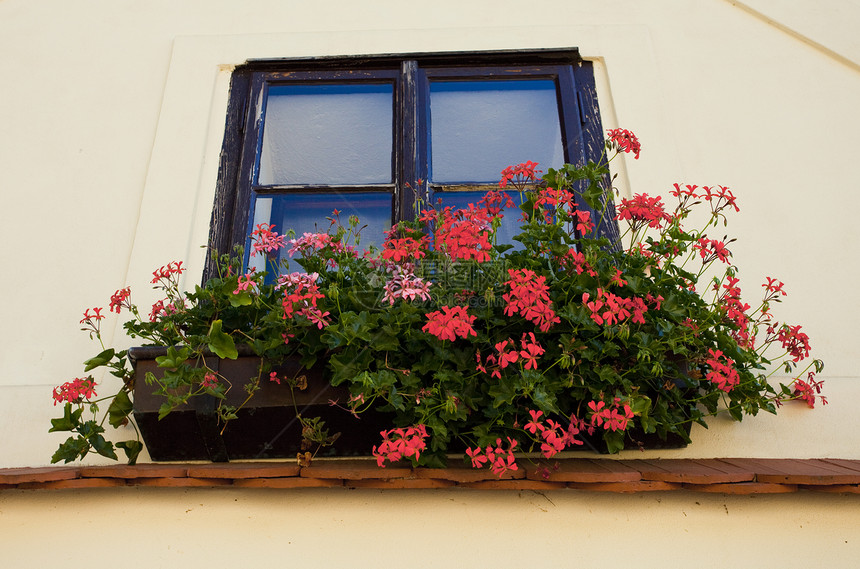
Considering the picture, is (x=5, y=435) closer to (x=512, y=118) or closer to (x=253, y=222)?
(x=253, y=222)

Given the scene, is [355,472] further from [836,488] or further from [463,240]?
[836,488]

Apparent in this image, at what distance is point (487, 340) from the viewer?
2018 mm

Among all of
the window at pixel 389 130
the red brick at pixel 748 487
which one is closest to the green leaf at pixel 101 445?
the window at pixel 389 130

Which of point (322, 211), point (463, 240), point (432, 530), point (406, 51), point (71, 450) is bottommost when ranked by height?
point (432, 530)

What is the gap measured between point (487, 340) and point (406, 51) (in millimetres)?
1570

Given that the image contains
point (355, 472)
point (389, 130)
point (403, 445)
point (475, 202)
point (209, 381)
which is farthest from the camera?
point (389, 130)

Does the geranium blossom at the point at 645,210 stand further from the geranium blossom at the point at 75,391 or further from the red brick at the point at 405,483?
the geranium blossom at the point at 75,391

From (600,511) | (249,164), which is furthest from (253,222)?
(600,511)

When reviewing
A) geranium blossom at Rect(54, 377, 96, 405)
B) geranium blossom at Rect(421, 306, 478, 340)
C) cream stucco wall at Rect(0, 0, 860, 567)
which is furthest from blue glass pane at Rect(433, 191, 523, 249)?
geranium blossom at Rect(54, 377, 96, 405)

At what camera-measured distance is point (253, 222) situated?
Answer: 2766mm

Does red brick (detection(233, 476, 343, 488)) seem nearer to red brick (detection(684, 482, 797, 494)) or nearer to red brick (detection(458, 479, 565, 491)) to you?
red brick (detection(458, 479, 565, 491))

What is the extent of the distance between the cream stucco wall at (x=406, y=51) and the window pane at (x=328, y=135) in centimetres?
18

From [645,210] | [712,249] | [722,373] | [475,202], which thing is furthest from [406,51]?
[722,373]

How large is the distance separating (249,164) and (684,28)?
185 cm
